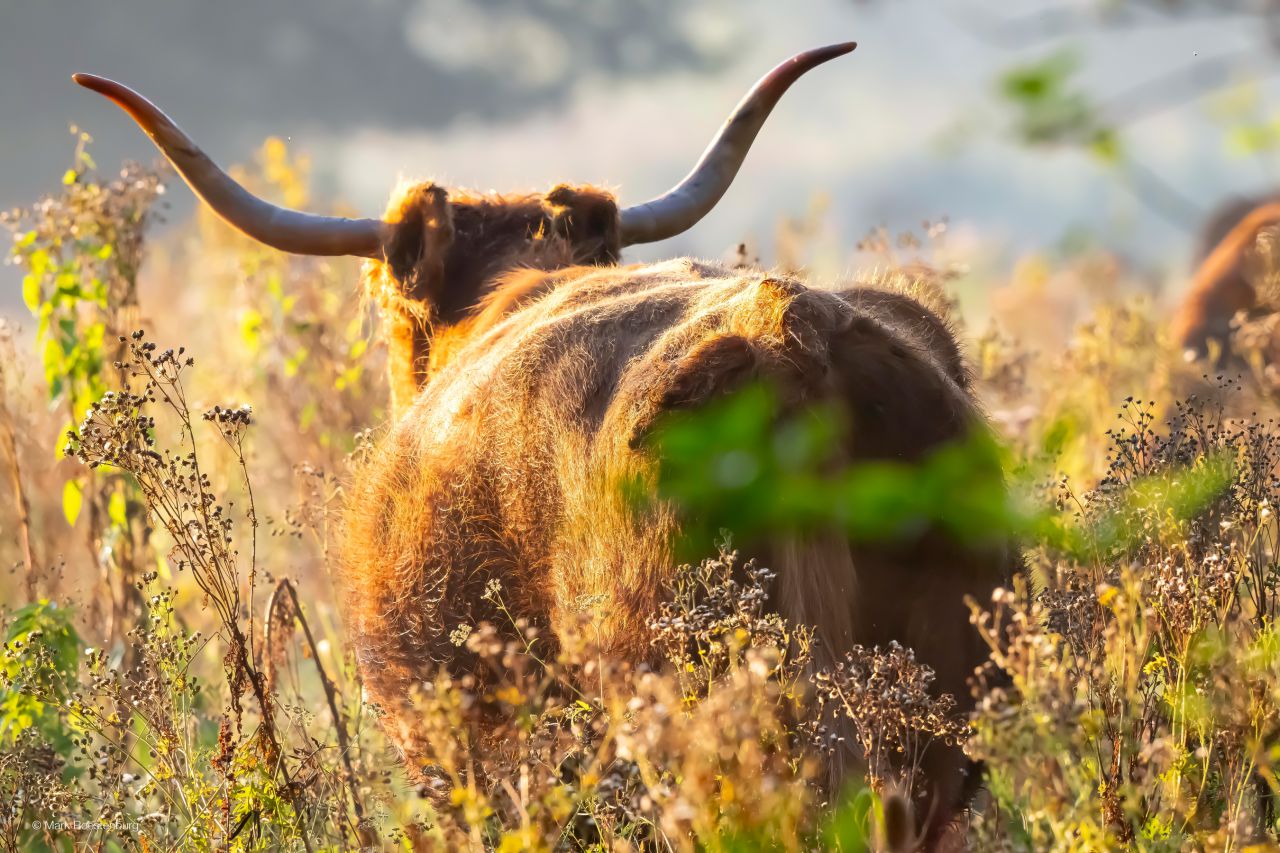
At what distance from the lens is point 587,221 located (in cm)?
524

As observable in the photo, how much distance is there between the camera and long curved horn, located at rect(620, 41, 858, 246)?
545cm

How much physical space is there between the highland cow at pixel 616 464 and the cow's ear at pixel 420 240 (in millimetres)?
401

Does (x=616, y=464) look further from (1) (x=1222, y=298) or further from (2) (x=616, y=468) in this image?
(1) (x=1222, y=298)

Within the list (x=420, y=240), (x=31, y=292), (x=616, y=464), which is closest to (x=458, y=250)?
(x=420, y=240)

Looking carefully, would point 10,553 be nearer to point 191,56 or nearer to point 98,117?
point 98,117

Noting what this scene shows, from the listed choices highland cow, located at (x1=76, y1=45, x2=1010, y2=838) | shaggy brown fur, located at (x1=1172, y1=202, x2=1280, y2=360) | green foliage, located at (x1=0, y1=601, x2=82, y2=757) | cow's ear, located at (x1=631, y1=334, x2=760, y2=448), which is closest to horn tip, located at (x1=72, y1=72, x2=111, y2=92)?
highland cow, located at (x1=76, y1=45, x2=1010, y2=838)

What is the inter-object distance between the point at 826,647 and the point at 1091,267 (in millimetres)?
8780

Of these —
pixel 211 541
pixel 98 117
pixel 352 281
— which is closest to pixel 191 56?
pixel 98 117

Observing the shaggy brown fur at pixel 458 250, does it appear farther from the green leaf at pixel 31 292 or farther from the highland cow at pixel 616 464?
the green leaf at pixel 31 292

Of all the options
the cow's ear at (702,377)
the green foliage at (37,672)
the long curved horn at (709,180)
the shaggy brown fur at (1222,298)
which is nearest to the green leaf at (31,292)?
the green foliage at (37,672)

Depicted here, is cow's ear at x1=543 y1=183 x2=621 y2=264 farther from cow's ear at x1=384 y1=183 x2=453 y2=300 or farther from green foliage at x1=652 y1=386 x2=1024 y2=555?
green foliage at x1=652 y1=386 x2=1024 y2=555

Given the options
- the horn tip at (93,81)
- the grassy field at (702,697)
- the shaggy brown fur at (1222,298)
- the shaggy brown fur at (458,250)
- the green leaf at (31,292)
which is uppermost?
the horn tip at (93,81)

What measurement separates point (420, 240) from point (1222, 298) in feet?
20.5

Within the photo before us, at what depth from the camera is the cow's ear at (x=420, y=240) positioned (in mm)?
4996
